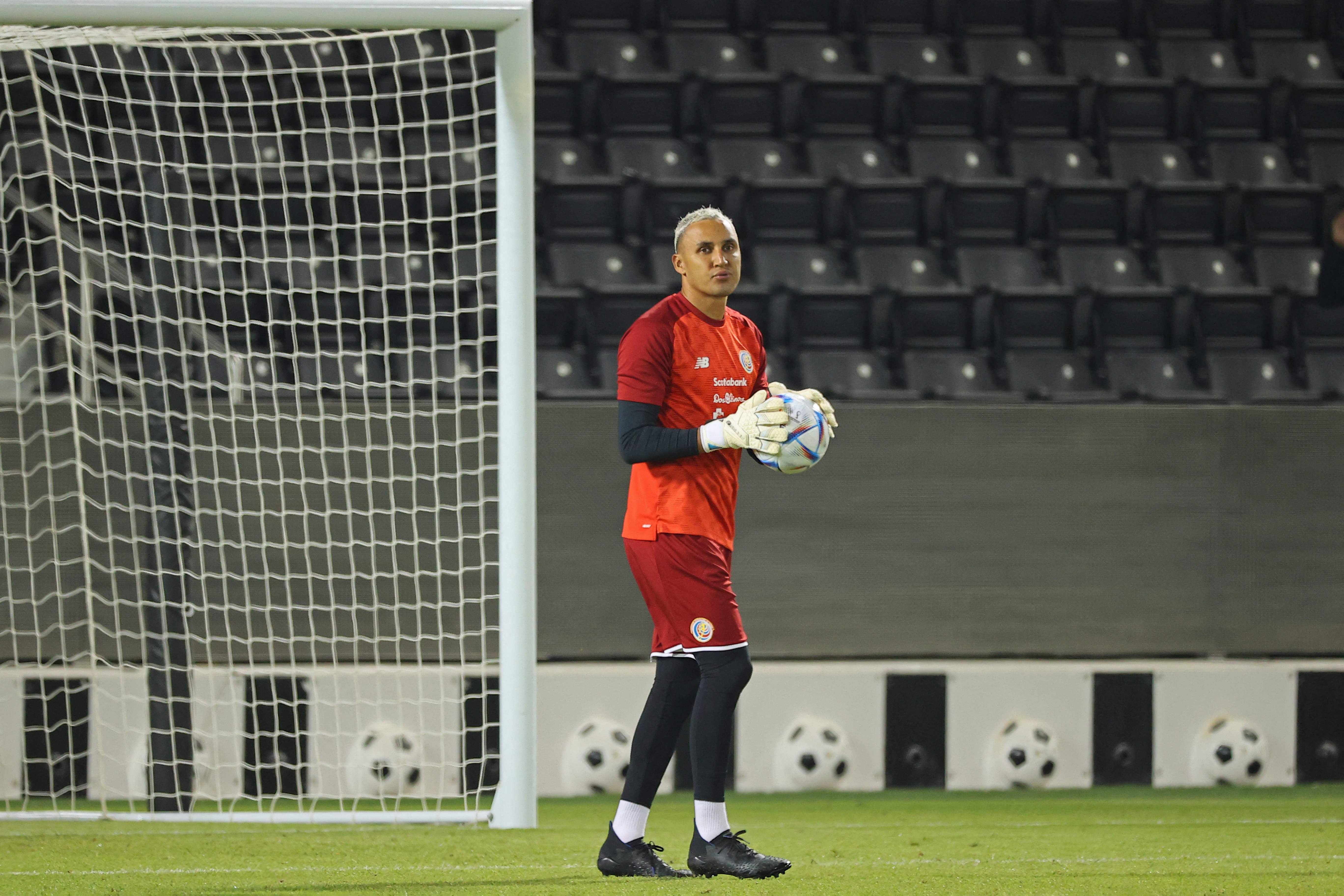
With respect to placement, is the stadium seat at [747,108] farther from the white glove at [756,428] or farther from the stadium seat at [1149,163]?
the white glove at [756,428]

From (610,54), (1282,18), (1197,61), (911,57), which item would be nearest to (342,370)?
(610,54)

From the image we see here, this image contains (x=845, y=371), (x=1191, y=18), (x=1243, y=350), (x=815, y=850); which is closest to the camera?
(x=815, y=850)

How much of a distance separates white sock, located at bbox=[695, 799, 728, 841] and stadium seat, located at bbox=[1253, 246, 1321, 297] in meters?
4.85

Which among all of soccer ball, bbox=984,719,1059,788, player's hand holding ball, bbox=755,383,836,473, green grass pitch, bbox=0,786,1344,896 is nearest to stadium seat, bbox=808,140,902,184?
soccer ball, bbox=984,719,1059,788

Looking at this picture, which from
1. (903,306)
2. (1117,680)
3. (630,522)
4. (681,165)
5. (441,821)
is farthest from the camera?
(681,165)

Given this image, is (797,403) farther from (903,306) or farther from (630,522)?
(903,306)

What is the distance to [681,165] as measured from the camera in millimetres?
6980

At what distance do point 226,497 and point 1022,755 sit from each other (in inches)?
121

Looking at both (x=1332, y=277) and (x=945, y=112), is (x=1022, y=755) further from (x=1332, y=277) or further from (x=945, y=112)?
(x=945, y=112)

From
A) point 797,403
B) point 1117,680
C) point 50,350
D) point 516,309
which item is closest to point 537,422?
point 516,309

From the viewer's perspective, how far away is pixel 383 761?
16.8 feet

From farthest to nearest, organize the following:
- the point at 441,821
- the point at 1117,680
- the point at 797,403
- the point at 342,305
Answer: the point at 342,305 < the point at 1117,680 < the point at 441,821 < the point at 797,403

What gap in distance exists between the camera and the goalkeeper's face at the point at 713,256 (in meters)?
3.10

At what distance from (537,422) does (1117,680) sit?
2.37 meters
